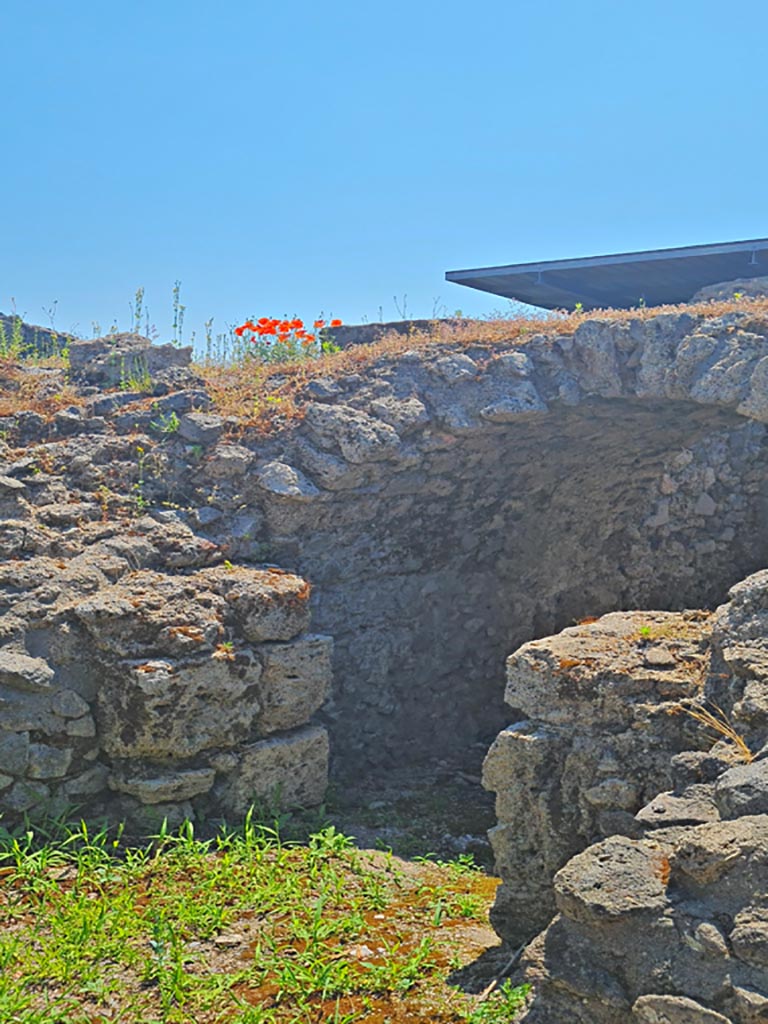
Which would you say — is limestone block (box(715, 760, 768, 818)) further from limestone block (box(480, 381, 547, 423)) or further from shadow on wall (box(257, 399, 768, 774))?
limestone block (box(480, 381, 547, 423))

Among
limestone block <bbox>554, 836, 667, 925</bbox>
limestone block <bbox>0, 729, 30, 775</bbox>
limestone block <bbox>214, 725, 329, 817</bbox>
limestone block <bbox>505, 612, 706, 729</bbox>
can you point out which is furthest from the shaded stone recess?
limestone block <bbox>554, 836, 667, 925</bbox>

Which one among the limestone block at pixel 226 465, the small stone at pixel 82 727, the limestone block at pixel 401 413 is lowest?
the small stone at pixel 82 727

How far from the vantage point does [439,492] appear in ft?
25.7

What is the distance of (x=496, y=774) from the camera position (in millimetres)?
4293

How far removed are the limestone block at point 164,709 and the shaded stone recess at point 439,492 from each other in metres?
0.96

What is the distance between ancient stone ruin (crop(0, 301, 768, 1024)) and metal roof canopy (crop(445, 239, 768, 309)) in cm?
424

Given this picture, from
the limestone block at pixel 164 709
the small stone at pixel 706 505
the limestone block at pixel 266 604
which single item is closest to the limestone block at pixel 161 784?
the limestone block at pixel 164 709

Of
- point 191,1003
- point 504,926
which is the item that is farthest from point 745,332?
point 191,1003

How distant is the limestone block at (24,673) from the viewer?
5.34 m

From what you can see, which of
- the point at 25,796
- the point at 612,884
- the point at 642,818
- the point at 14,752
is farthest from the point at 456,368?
the point at 612,884

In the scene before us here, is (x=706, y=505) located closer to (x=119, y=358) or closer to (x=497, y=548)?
(x=497, y=548)

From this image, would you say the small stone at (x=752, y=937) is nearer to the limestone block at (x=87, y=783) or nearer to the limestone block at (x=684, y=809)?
the limestone block at (x=684, y=809)

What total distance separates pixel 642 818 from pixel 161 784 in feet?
10.1

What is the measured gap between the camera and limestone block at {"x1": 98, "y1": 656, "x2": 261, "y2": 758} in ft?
17.9
